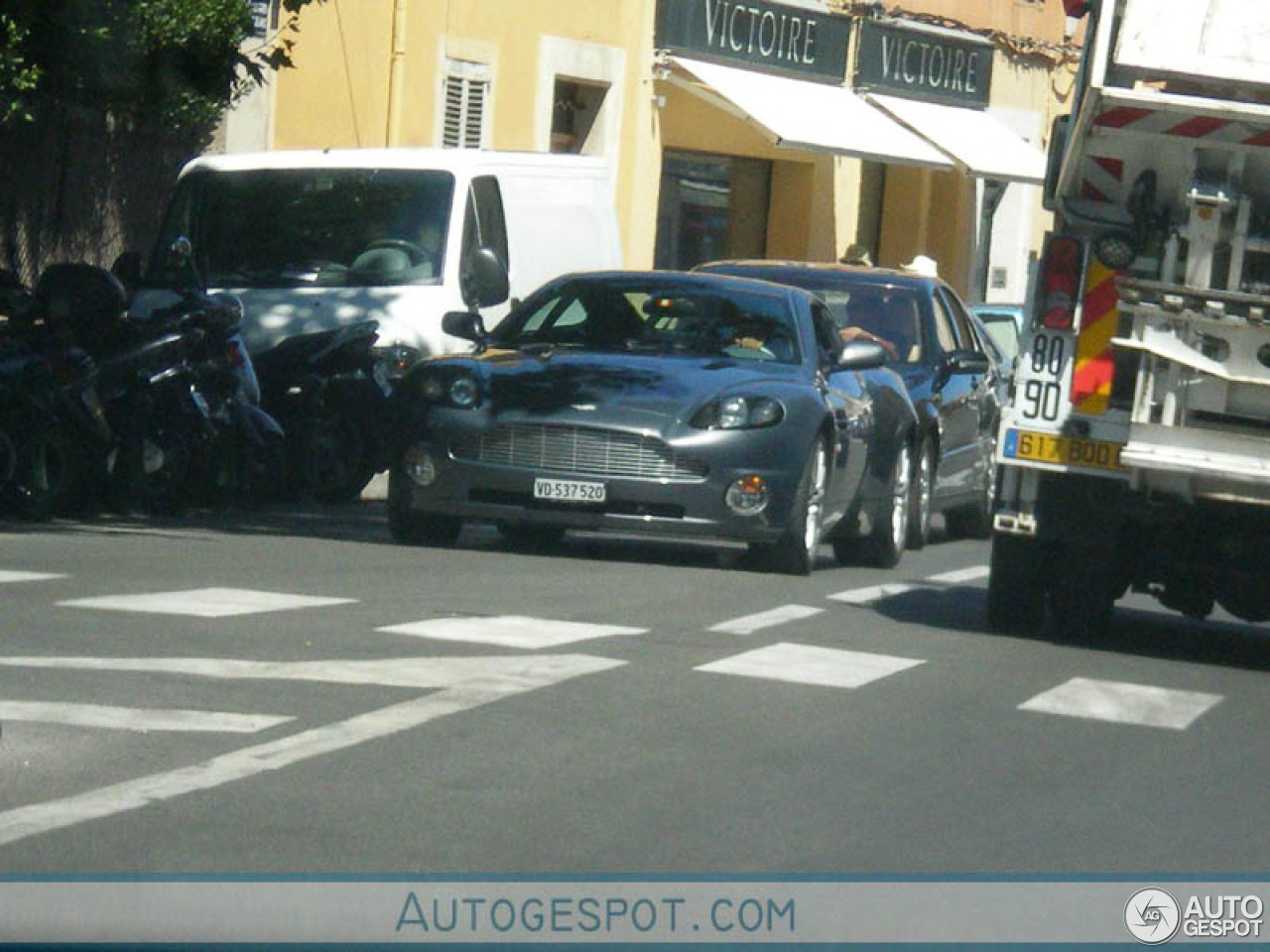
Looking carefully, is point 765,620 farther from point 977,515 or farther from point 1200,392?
point 977,515

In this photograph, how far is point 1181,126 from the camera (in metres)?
10.9

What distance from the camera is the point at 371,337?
17.4 meters

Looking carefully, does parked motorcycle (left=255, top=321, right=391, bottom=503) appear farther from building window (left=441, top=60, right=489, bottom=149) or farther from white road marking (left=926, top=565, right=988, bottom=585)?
building window (left=441, top=60, right=489, bottom=149)

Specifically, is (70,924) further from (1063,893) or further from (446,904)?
(1063,893)

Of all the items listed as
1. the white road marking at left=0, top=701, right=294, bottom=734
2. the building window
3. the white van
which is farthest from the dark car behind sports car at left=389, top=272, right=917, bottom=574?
the building window

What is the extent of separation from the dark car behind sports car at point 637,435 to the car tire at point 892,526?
3.00 feet

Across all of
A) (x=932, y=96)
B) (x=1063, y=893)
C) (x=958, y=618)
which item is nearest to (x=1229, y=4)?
(x=958, y=618)

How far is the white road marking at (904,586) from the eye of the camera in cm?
1324

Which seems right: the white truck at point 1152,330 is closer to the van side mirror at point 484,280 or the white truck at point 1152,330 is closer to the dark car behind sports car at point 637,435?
the dark car behind sports car at point 637,435

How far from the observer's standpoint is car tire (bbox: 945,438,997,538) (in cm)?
1905

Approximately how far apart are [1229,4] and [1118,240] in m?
0.98

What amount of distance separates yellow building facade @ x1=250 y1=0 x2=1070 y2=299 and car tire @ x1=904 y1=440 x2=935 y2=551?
364 inches

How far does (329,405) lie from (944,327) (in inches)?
148

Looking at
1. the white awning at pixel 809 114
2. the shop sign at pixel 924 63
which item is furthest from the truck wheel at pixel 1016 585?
the shop sign at pixel 924 63
